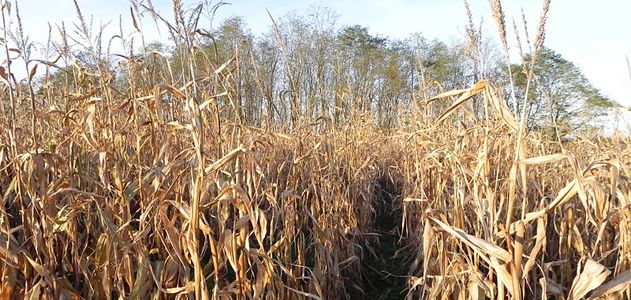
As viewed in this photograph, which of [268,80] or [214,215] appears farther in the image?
[268,80]

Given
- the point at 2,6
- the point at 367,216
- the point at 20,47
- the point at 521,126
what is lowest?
the point at 367,216

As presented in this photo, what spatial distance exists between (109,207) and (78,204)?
10cm

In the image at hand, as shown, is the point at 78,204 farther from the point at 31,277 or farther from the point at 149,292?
the point at 149,292

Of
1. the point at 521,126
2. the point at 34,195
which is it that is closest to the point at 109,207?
the point at 34,195

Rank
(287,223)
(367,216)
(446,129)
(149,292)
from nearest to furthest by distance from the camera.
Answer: (149,292), (287,223), (367,216), (446,129)

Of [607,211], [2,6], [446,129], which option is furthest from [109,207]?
[446,129]

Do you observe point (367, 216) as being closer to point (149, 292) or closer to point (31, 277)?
point (149, 292)

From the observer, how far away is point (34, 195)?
140 cm

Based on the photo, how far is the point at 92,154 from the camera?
1.99 m

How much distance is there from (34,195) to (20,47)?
437 mm

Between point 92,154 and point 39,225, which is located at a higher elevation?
point 92,154

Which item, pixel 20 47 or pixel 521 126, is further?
pixel 20 47

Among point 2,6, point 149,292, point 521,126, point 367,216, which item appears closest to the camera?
point 521,126

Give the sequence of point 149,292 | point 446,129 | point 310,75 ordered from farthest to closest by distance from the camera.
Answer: point 310,75 → point 446,129 → point 149,292
